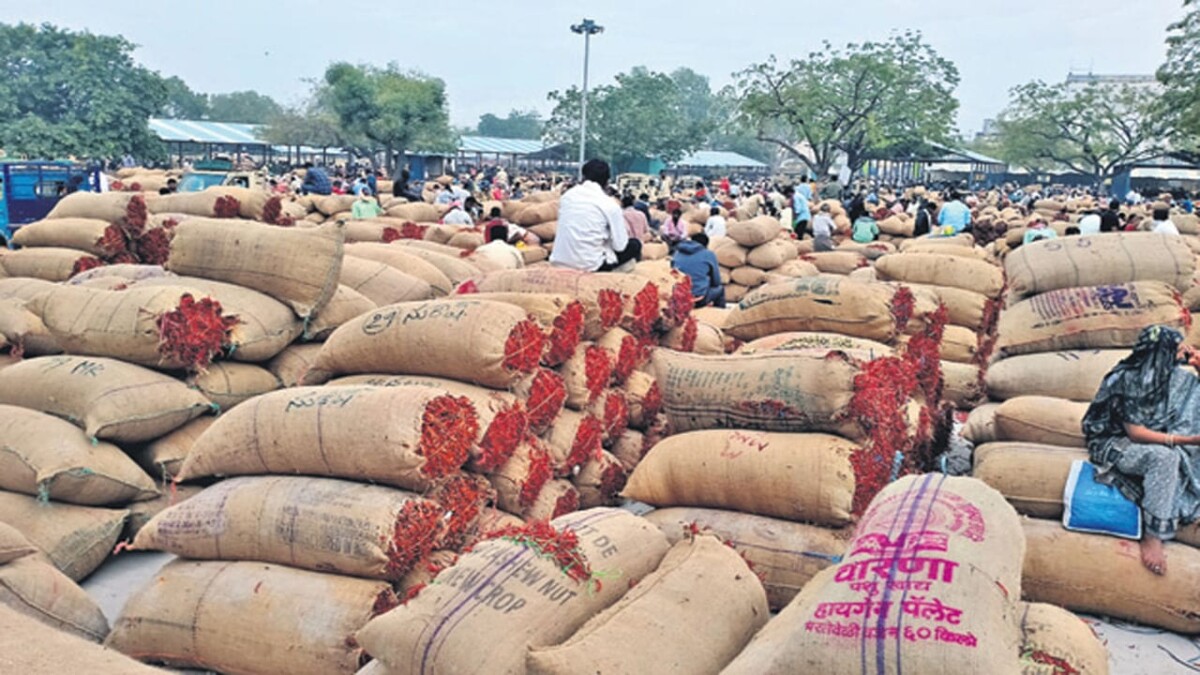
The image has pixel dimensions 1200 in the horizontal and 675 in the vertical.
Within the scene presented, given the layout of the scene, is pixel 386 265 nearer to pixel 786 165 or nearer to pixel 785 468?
pixel 785 468

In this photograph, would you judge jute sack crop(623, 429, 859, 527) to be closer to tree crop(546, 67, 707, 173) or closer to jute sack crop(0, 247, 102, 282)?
jute sack crop(0, 247, 102, 282)

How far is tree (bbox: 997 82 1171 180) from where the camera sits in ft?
161

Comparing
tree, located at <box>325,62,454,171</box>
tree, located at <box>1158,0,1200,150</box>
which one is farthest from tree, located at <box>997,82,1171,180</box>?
tree, located at <box>325,62,454,171</box>

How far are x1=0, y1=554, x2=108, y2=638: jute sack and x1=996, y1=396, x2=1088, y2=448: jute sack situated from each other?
4.09 metres

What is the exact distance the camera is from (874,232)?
15.4 metres

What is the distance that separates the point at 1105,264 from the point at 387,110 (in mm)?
35349

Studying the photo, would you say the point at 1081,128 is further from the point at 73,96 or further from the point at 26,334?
the point at 26,334

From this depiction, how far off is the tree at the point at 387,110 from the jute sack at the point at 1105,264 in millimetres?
34764

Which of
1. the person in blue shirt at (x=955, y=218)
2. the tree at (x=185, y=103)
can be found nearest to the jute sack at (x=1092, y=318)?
the person in blue shirt at (x=955, y=218)

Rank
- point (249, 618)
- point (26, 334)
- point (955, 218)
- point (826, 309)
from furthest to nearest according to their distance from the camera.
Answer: point (955, 218) < point (826, 309) < point (26, 334) < point (249, 618)

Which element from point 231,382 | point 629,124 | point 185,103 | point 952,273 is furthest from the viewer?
point 185,103

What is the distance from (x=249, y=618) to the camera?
11.1 ft

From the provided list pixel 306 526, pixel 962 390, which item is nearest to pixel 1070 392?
pixel 962 390

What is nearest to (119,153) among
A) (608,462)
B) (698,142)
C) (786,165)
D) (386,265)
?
(698,142)
